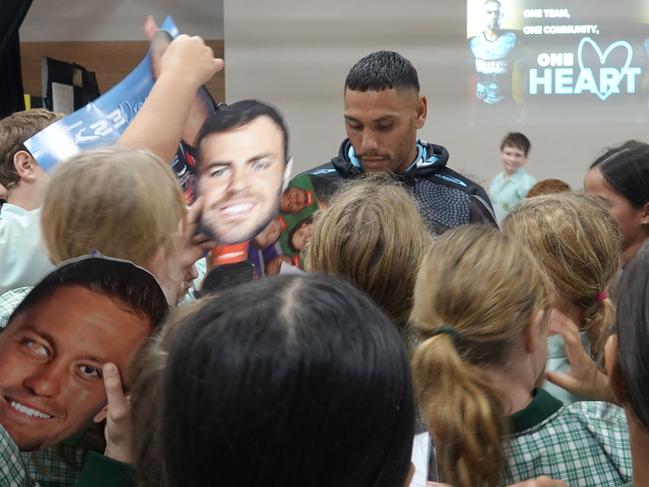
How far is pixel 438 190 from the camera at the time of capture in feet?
8.03

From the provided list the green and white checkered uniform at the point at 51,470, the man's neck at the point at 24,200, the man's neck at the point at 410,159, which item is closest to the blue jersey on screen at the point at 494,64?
the man's neck at the point at 410,159

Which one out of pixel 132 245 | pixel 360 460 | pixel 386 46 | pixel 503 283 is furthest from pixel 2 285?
pixel 386 46

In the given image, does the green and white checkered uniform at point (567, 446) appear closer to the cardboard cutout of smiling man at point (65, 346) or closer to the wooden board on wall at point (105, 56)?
the cardboard cutout of smiling man at point (65, 346)

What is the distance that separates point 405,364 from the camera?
74cm

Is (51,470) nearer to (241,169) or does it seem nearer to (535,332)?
(241,169)

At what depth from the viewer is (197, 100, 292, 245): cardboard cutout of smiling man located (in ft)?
5.08

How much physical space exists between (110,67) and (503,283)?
7123 millimetres

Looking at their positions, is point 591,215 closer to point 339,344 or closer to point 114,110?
point 114,110

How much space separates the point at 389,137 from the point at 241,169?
1028mm

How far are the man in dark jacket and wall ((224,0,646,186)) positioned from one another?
4.22 metres

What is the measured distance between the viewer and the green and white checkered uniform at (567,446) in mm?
1252

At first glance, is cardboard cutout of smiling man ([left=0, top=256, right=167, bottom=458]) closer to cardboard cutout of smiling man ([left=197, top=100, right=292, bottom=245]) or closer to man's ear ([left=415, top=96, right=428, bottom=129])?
cardboard cutout of smiling man ([left=197, top=100, right=292, bottom=245])

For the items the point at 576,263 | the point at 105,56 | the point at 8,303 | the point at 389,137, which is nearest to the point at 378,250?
the point at 576,263

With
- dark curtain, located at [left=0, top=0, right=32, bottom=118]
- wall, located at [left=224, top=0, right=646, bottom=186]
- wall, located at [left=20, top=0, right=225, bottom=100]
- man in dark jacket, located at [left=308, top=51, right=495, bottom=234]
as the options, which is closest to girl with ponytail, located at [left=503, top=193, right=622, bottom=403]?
man in dark jacket, located at [left=308, top=51, right=495, bottom=234]
